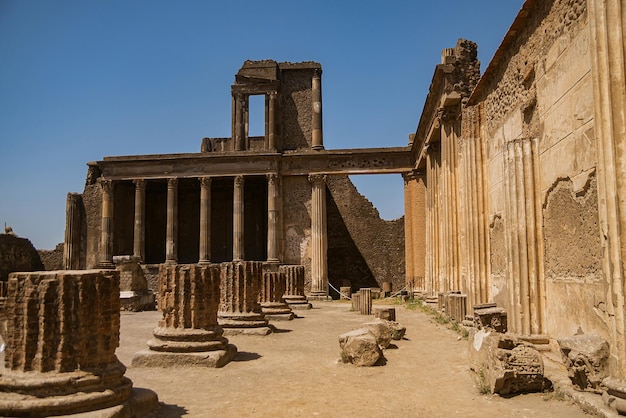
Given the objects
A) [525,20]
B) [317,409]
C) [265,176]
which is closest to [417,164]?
[265,176]

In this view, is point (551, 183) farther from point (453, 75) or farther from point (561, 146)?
point (453, 75)

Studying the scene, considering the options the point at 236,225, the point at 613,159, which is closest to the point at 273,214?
the point at 236,225

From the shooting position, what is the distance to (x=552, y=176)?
7.04 meters

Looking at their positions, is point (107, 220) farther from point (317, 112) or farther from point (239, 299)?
point (239, 299)

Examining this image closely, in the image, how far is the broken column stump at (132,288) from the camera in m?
17.1

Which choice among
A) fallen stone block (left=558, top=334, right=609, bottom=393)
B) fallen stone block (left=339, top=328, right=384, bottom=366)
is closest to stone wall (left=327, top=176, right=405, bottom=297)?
fallen stone block (left=339, top=328, right=384, bottom=366)

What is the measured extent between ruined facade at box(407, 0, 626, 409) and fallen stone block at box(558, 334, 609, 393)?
191 mm

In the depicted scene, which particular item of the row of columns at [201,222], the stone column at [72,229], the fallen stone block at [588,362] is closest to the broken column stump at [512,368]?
the fallen stone block at [588,362]

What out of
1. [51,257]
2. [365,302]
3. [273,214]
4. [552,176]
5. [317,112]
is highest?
[317,112]

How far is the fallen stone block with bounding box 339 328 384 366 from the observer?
7.09 metres

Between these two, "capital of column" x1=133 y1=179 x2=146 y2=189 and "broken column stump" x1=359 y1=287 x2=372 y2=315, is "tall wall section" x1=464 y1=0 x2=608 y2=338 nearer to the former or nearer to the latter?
"broken column stump" x1=359 y1=287 x2=372 y2=315

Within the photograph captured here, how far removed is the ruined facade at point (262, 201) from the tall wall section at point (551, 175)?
1510cm

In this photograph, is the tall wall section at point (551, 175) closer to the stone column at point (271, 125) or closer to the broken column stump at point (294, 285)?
the broken column stump at point (294, 285)

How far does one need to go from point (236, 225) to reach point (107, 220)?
235 inches
